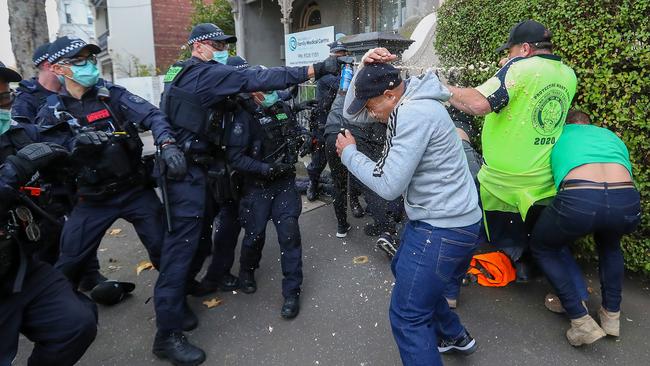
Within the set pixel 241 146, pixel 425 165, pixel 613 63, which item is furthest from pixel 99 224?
pixel 613 63

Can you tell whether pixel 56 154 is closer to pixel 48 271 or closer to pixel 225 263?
pixel 48 271

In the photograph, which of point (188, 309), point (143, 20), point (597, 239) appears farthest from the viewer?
point (143, 20)

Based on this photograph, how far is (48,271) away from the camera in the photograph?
221 centimetres

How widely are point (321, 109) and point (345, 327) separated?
308cm

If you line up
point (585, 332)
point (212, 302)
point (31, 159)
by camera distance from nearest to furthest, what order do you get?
1. point (31, 159)
2. point (585, 332)
3. point (212, 302)

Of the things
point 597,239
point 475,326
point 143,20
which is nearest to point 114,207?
point 475,326

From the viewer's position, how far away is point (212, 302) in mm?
3479

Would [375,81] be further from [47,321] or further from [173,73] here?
[47,321]

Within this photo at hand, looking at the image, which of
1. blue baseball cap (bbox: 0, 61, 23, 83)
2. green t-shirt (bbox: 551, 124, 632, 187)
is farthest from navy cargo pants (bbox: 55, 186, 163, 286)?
green t-shirt (bbox: 551, 124, 632, 187)

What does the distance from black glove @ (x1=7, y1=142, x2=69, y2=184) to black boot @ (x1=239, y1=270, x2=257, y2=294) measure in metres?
1.92

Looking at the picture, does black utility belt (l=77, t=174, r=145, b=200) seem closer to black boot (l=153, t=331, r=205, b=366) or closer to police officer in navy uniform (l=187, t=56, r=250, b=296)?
police officer in navy uniform (l=187, t=56, r=250, b=296)

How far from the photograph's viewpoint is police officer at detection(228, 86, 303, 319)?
3289mm

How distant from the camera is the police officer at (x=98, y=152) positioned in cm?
277

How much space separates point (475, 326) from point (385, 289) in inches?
31.6
